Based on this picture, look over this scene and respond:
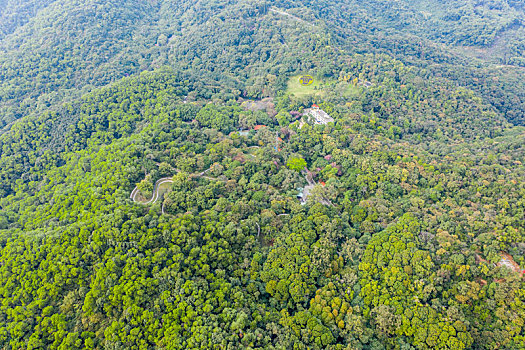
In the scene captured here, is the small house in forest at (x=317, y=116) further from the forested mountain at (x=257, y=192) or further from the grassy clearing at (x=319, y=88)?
the grassy clearing at (x=319, y=88)

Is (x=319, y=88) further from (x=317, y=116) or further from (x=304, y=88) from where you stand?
(x=317, y=116)

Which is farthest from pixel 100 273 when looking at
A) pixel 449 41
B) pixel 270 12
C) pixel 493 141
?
pixel 449 41

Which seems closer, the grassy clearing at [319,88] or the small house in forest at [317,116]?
the small house in forest at [317,116]

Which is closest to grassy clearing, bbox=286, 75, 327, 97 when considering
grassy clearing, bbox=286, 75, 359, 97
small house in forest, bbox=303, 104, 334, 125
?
grassy clearing, bbox=286, 75, 359, 97

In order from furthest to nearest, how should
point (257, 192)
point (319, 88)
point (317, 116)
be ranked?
point (319, 88) < point (317, 116) < point (257, 192)

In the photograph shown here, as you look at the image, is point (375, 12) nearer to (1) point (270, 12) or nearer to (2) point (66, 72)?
(1) point (270, 12)

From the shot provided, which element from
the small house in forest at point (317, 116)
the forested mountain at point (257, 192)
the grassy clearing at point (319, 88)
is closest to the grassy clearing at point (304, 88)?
the grassy clearing at point (319, 88)

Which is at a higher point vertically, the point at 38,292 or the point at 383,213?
the point at 38,292

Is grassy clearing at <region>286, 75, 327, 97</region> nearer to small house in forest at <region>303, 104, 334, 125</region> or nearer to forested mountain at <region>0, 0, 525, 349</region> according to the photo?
forested mountain at <region>0, 0, 525, 349</region>

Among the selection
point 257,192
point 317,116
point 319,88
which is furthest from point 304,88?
point 257,192
